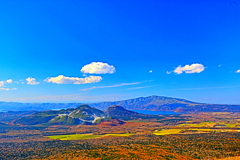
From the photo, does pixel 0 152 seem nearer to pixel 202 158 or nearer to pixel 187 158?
pixel 187 158

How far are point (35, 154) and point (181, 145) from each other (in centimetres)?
6536

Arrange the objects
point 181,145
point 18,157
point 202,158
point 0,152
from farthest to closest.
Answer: point 181,145 → point 0,152 → point 18,157 → point 202,158

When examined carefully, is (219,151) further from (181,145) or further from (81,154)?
(81,154)

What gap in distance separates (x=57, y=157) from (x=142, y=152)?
3410cm

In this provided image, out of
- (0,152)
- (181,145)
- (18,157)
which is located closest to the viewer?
(18,157)

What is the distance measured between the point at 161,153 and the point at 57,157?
135ft

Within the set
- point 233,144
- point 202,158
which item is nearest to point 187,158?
point 202,158

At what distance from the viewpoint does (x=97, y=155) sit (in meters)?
74.0

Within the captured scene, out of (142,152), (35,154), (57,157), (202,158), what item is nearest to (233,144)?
(202,158)

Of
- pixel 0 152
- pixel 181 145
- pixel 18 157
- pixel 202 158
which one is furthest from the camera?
pixel 181 145

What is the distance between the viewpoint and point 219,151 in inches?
2987

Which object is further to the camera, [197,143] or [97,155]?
[197,143]

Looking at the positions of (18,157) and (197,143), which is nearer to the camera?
(18,157)

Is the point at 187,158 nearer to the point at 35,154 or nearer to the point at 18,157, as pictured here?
the point at 35,154
